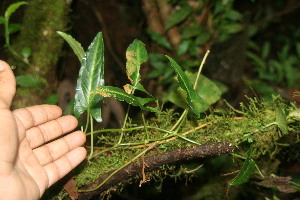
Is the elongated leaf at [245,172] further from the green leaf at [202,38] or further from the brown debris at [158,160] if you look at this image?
the green leaf at [202,38]

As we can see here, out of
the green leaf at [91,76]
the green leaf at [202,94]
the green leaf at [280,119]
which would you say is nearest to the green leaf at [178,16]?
the green leaf at [202,94]

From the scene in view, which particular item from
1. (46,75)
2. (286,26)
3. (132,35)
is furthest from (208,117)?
(286,26)

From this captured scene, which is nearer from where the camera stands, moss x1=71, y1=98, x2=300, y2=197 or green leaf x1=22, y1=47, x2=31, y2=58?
moss x1=71, y1=98, x2=300, y2=197

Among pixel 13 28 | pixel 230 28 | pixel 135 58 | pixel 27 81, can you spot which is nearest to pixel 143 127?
pixel 135 58

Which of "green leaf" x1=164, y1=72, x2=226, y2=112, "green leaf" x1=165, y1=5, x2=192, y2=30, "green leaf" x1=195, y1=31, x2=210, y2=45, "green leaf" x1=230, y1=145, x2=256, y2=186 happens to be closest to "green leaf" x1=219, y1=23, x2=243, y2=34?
"green leaf" x1=195, y1=31, x2=210, y2=45

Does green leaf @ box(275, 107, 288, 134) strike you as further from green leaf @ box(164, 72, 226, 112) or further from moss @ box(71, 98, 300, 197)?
green leaf @ box(164, 72, 226, 112)
